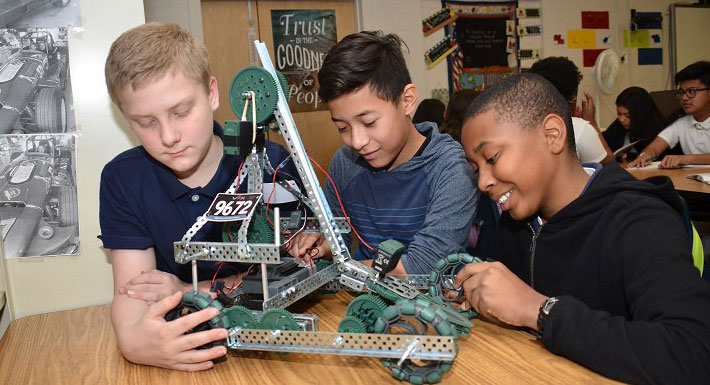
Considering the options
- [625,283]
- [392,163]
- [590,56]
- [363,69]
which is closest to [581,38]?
[590,56]

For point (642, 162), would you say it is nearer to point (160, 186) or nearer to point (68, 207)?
point (160, 186)

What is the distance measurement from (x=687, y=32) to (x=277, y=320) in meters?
7.17

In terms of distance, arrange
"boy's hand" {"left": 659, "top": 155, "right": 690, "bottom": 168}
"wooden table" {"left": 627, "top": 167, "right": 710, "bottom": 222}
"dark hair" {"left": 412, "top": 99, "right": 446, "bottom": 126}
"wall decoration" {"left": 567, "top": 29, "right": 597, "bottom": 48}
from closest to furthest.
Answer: "wooden table" {"left": 627, "top": 167, "right": 710, "bottom": 222} < "boy's hand" {"left": 659, "top": 155, "right": 690, "bottom": 168} < "dark hair" {"left": 412, "top": 99, "right": 446, "bottom": 126} < "wall decoration" {"left": 567, "top": 29, "right": 597, "bottom": 48}

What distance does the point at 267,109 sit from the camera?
4.13 feet

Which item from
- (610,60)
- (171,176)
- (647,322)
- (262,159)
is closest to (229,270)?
(171,176)

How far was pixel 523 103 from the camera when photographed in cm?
130

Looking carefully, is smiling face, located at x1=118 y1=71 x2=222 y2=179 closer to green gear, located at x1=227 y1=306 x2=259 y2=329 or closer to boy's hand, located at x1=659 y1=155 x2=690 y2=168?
green gear, located at x1=227 y1=306 x2=259 y2=329

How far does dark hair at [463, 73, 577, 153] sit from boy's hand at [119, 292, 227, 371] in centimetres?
76

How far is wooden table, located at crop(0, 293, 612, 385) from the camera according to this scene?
0.99 m

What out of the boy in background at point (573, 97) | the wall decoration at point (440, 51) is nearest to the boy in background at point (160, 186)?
the boy in background at point (573, 97)

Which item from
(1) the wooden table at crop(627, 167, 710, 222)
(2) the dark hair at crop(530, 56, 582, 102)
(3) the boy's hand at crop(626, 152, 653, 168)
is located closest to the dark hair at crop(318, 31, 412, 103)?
(1) the wooden table at crop(627, 167, 710, 222)

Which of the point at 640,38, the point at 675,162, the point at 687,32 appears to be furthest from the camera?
the point at 687,32

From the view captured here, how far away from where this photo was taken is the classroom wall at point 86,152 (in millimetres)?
1674

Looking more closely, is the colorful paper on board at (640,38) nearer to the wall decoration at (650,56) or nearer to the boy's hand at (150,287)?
the wall decoration at (650,56)
